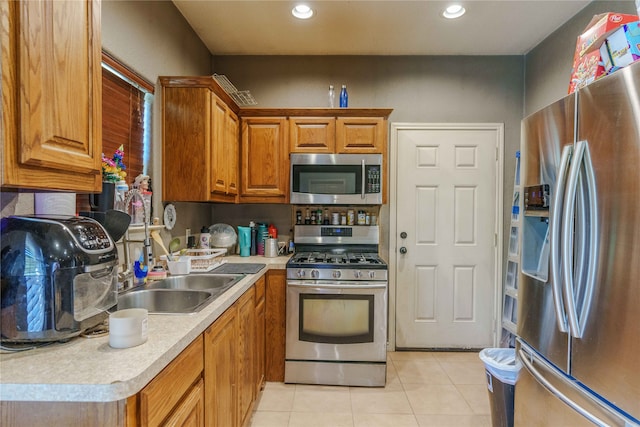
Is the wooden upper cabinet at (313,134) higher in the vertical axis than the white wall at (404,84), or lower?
lower

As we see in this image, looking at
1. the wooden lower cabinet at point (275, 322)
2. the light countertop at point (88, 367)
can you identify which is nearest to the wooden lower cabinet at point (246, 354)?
the wooden lower cabinet at point (275, 322)

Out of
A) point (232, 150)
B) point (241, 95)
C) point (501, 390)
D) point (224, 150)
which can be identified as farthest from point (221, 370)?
point (241, 95)

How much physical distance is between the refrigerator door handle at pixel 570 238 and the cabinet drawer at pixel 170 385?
129 cm

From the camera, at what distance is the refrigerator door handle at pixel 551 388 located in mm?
1130

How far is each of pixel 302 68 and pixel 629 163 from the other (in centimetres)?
270

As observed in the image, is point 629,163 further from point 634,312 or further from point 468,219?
point 468,219

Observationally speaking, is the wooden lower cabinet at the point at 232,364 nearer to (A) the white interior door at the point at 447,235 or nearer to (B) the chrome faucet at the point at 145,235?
(B) the chrome faucet at the point at 145,235

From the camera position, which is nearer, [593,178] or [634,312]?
[634,312]

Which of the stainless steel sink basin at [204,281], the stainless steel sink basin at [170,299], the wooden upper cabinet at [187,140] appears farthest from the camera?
the wooden upper cabinet at [187,140]

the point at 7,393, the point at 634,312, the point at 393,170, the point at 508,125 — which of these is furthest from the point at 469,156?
the point at 7,393

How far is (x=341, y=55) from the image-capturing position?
3170 millimetres

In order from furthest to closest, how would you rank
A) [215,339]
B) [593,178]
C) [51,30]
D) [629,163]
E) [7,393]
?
[215,339]
[593,178]
[629,163]
[51,30]
[7,393]

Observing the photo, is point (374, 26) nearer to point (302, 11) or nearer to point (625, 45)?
point (302, 11)

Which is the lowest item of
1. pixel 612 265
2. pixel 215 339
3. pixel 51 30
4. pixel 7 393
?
pixel 215 339
